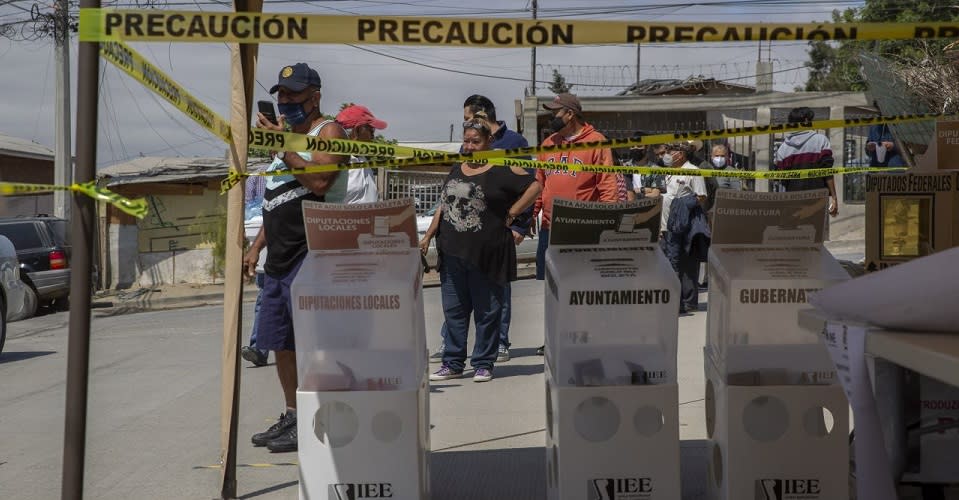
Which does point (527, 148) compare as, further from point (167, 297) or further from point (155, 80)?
point (167, 297)

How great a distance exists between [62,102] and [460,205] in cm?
1932

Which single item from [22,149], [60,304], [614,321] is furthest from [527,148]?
[22,149]

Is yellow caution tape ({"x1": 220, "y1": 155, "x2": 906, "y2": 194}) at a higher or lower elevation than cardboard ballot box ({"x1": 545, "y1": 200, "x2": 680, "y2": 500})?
higher

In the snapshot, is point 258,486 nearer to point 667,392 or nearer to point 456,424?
point 456,424

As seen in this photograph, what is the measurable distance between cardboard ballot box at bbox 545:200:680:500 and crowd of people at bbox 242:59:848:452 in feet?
2.61

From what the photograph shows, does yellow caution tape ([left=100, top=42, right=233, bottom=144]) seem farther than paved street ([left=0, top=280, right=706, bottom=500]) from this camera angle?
No

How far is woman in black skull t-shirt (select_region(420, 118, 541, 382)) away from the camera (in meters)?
7.51

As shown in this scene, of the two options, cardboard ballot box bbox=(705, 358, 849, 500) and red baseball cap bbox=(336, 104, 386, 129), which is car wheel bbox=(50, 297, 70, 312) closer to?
red baseball cap bbox=(336, 104, 386, 129)

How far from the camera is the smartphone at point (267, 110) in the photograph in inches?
208

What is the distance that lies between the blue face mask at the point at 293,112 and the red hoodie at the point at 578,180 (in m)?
2.53

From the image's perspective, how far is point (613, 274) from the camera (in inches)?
165

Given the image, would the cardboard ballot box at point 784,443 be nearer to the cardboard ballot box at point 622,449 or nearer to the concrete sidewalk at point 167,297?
the cardboard ballot box at point 622,449

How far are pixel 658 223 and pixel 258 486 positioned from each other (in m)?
2.28

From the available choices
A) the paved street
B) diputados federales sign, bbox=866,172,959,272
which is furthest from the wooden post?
diputados federales sign, bbox=866,172,959,272
